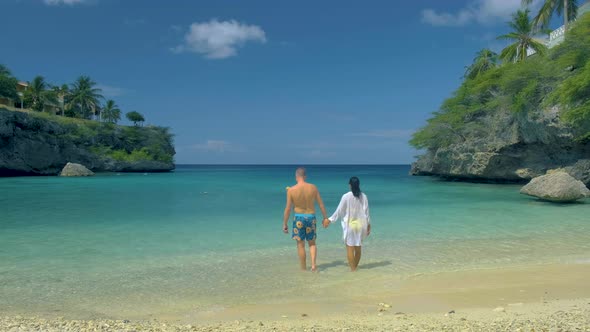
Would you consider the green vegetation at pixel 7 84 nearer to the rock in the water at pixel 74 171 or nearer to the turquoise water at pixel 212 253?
the rock in the water at pixel 74 171

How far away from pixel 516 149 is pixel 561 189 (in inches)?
517

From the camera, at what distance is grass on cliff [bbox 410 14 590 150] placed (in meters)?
19.4

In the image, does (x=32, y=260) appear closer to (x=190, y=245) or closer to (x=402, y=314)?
(x=190, y=245)

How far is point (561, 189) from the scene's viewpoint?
671 inches

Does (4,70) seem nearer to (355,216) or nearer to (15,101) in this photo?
(15,101)

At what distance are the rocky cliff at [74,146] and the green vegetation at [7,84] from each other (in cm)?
618

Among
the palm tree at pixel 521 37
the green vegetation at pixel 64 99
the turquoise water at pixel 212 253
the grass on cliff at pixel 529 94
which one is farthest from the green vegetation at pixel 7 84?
the palm tree at pixel 521 37

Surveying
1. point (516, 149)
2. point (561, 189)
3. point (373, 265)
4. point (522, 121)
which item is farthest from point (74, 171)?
point (373, 265)

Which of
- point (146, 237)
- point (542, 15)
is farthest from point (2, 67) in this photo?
point (542, 15)

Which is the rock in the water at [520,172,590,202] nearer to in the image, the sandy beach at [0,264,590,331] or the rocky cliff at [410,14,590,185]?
the rocky cliff at [410,14,590,185]

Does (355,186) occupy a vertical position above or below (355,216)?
above

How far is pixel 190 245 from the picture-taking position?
962cm

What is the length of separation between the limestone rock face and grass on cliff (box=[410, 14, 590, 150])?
700mm

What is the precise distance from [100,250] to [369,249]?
237 inches
